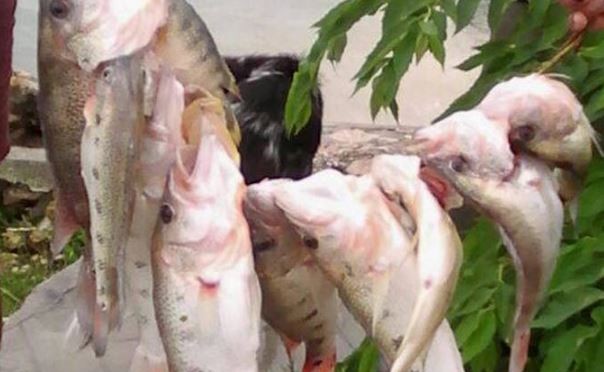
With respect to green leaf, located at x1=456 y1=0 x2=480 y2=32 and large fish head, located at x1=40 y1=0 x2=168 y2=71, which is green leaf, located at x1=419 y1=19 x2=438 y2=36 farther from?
large fish head, located at x1=40 y1=0 x2=168 y2=71

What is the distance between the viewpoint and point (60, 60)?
1.54 meters

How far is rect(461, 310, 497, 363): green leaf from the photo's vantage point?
2.35 metres

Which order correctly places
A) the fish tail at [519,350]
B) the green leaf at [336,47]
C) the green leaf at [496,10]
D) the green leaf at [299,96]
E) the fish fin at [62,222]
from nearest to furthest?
the fish fin at [62,222] < the fish tail at [519,350] < the green leaf at [496,10] < the green leaf at [336,47] < the green leaf at [299,96]

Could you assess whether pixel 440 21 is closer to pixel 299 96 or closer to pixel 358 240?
pixel 299 96

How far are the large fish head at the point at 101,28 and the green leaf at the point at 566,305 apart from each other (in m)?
0.99

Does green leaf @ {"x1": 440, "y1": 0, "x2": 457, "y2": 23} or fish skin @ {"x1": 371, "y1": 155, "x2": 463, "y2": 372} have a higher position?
fish skin @ {"x1": 371, "y1": 155, "x2": 463, "y2": 372}

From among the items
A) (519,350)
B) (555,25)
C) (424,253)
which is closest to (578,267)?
(555,25)

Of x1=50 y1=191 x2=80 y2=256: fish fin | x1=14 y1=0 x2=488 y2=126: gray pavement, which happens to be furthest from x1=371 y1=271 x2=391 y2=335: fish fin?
x1=14 y1=0 x2=488 y2=126: gray pavement

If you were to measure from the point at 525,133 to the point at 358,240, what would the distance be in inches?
8.8

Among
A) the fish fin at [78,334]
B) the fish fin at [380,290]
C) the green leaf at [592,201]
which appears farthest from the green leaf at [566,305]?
the fish fin at [78,334]

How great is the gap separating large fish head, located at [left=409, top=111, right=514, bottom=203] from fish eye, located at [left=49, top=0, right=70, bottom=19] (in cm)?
40

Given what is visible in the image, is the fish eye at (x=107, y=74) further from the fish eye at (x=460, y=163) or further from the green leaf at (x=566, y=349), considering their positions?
the green leaf at (x=566, y=349)

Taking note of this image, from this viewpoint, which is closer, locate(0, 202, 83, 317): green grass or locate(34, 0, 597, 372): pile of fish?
locate(34, 0, 597, 372): pile of fish

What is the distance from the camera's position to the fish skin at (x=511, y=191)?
1.62 meters
